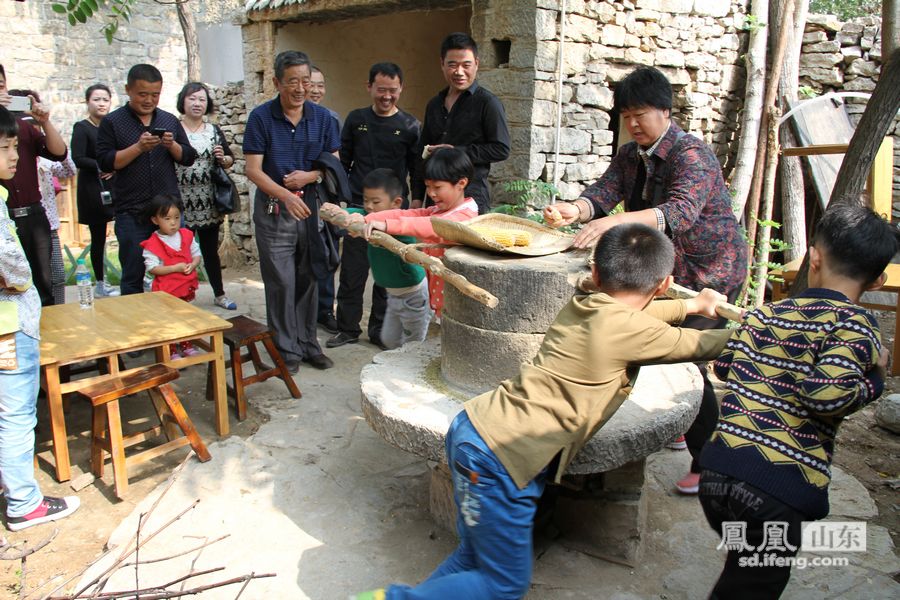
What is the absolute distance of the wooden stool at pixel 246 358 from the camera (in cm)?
416

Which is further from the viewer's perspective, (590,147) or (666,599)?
(590,147)

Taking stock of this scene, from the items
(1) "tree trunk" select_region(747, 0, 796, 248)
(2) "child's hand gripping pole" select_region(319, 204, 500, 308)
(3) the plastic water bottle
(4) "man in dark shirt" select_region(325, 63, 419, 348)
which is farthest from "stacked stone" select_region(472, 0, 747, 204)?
(3) the plastic water bottle

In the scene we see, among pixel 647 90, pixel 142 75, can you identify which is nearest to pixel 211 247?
pixel 142 75

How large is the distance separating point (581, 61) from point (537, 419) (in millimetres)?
4582

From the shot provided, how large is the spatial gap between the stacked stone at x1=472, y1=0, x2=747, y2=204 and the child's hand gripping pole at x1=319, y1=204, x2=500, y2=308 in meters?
2.72

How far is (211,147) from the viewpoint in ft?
19.3

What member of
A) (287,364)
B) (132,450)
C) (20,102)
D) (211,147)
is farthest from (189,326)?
(211,147)

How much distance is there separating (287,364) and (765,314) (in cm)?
350

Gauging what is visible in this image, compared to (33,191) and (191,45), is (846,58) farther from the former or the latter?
(191,45)

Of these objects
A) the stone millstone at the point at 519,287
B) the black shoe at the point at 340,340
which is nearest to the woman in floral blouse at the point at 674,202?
the stone millstone at the point at 519,287

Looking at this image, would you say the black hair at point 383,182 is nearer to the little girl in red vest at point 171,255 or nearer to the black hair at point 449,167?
the black hair at point 449,167

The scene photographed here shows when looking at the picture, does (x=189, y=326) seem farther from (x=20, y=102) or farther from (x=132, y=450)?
(x=20, y=102)

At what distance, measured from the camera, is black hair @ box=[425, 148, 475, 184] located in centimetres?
352

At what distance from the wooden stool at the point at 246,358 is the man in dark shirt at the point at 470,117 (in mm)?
1384
